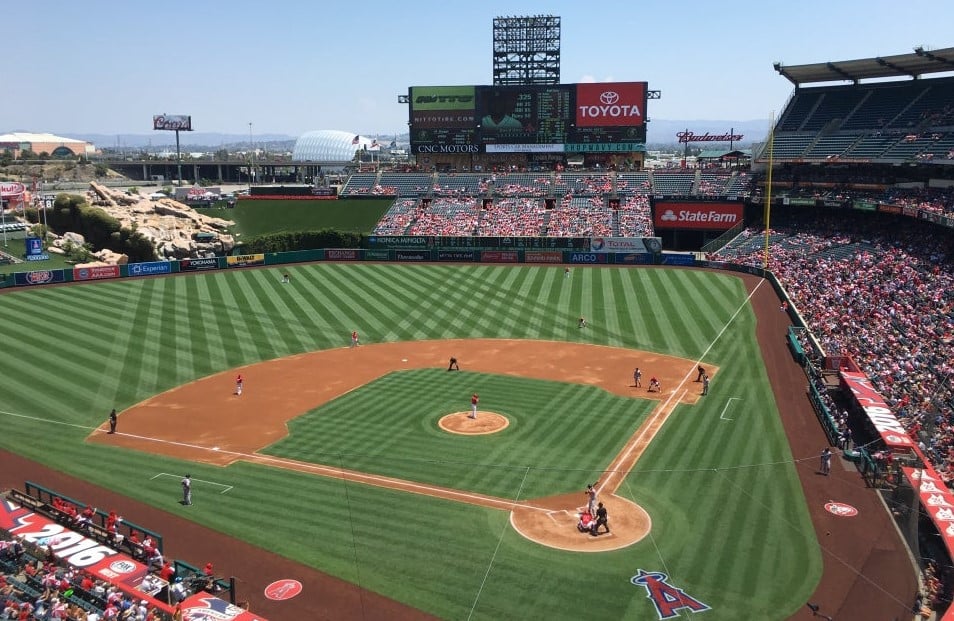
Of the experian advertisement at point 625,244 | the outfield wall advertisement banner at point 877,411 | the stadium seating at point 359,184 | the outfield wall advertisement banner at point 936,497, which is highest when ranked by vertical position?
the stadium seating at point 359,184

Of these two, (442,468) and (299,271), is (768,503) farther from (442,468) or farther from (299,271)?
(299,271)

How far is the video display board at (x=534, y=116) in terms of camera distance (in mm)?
82938

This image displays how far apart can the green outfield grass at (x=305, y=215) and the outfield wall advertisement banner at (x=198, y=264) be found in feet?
56.7

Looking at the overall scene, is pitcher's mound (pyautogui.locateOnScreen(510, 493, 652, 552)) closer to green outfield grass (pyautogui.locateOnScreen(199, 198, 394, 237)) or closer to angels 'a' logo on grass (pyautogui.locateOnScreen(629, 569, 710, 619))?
angels 'a' logo on grass (pyautogui.locateOnScreen(629, 569, 710, 619))

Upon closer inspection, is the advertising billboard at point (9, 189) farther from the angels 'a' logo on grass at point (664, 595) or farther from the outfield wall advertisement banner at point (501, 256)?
the angels 'a' logo on grass at point (664, 595)

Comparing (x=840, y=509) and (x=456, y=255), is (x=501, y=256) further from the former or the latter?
(x=840, y=509)

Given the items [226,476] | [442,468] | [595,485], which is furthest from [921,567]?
[226,476]

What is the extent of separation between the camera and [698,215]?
7775cm

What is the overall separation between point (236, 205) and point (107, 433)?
224 feet

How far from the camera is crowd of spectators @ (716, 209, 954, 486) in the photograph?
96.3 feet

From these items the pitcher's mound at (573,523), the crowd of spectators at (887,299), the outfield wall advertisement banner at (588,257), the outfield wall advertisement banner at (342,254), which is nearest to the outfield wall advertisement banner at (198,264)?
the outfield wall advertisement banner at (342,254)

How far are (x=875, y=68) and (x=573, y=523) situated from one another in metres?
63.4

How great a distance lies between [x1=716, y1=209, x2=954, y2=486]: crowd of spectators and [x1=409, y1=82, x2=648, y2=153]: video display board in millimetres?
21425

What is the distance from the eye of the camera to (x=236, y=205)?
310ft
